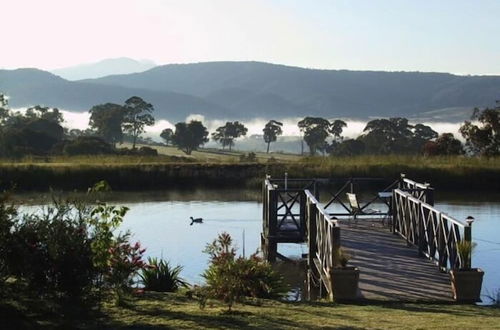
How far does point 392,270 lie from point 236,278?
4.41m

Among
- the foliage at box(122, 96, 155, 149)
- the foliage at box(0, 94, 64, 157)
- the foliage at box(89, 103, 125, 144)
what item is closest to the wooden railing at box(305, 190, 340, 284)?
the foliage at box(0, 94, 64, 157)

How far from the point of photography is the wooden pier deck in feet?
35.1

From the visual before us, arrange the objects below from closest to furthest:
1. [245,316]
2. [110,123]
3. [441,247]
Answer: [245,316]
[441,247]
[110,123]

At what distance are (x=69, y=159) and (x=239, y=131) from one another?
62.0 metres

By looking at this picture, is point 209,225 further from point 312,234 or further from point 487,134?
point 487,134

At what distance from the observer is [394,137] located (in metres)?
86.8

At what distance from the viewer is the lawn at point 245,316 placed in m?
7.45

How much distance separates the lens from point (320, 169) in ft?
119

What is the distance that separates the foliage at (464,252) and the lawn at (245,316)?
0.89m

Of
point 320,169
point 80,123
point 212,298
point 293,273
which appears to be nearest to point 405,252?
point 293,273

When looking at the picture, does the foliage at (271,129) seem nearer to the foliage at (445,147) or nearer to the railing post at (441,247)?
the foliage at (445,147)

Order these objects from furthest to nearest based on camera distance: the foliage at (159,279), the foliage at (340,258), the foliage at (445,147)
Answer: the foliage at (445,147) → the foliage at (159,279) → the foliage at (340,258)

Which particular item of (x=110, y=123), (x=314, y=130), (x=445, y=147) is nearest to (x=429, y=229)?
(x=445, y=147)

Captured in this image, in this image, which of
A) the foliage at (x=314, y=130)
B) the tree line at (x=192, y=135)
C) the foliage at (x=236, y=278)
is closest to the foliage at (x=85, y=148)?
the tree line at (x=192, y=135)
